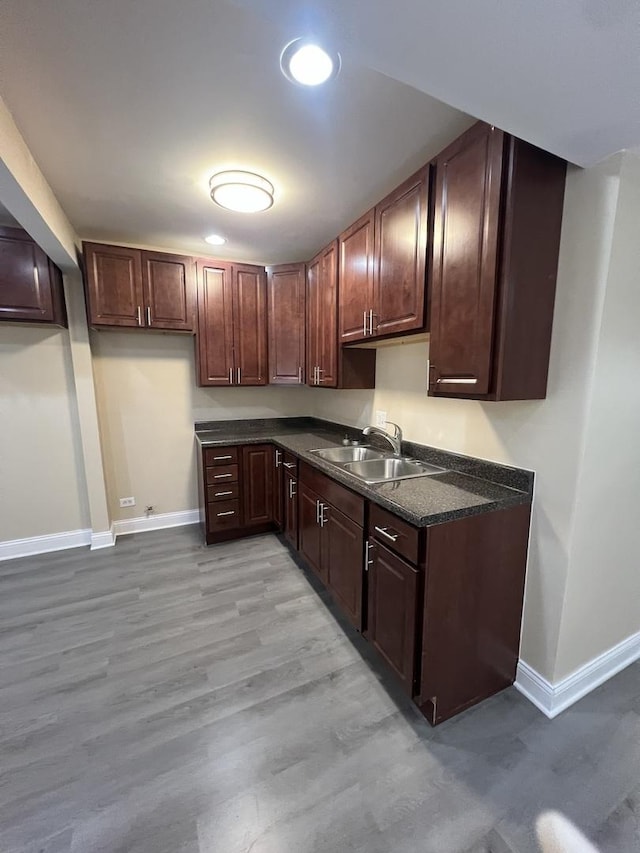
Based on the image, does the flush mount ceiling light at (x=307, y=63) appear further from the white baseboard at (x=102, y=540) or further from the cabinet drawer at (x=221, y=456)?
the white baseboard at (x=102, y=540)

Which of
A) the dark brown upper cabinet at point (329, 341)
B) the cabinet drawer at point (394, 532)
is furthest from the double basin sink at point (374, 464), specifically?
the dark brown upper cabinet at point (329, 341)

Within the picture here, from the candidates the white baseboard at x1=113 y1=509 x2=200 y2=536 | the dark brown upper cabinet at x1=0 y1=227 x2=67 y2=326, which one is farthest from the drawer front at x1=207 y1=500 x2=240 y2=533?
the dark brown upper cabinet at x1=0 y1=227 x2=67 y2=326

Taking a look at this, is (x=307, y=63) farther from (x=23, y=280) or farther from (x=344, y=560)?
(x=23, y=280)

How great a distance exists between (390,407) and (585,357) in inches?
52.4

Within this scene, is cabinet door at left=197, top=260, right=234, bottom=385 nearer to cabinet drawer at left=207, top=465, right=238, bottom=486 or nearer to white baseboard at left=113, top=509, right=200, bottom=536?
cabinet drawer at left=207, top=465, right=238, bottom=486

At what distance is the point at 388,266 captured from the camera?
192 cm

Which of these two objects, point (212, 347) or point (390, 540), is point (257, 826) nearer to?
point (390, 540)

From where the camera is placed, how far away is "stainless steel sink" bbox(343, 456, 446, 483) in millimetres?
2102

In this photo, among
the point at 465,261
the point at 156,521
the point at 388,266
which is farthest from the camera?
the point at 156,521

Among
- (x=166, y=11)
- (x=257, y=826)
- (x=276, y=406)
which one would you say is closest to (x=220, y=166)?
(x=166, y=11)

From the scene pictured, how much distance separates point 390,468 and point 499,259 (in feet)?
4.58

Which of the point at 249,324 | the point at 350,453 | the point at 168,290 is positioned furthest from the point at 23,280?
the point at 350,453

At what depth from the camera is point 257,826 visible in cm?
113

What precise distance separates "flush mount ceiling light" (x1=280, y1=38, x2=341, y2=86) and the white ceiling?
0.04 m
